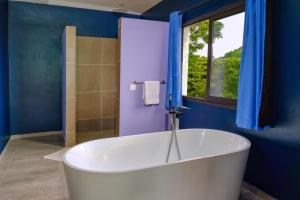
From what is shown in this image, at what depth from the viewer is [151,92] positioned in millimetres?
3836

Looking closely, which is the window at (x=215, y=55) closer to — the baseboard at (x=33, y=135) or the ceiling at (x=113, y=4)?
the ceiling at (x=113, y=4)

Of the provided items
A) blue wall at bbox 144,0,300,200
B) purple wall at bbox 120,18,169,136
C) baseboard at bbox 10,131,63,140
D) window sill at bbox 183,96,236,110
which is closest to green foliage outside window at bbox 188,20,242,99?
window sill at bbox 183,96,236,110

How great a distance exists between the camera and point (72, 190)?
72.0 inches

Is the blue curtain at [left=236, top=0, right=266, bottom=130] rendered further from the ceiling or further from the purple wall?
the ceiling

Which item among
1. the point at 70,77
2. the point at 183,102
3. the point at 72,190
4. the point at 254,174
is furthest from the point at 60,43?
the point at 254,174

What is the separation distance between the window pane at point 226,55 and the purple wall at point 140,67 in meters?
1.02

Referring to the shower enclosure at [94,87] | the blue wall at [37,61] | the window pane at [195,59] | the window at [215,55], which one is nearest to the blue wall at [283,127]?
the window at [215,55]

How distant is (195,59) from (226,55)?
2.49ft

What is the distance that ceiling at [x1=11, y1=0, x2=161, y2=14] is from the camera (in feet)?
14.3

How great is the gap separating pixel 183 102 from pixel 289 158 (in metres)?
1.82

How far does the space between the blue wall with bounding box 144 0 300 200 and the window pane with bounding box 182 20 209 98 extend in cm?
121

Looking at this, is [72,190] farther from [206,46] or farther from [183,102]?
[206,46]

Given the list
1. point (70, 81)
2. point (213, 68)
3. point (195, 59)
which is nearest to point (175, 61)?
point (195, 59)

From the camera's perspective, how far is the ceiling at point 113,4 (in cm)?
434
